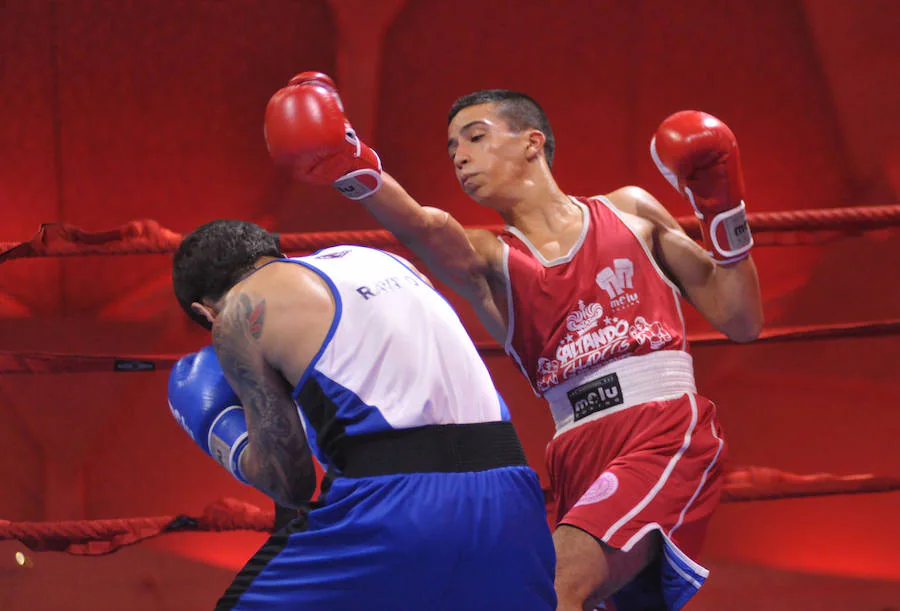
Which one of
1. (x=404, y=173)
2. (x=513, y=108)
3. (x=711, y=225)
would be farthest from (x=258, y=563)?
(x=404, y=173)

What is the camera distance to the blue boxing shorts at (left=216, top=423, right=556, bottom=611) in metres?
1.22

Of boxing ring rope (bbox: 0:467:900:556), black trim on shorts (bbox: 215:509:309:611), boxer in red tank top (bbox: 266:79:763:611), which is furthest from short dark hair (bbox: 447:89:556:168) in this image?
black trim on shorts (bbox: 215:509:309:611)

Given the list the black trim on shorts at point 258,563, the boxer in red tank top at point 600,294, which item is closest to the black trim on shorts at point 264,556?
the black trim on shorts at point 258,563

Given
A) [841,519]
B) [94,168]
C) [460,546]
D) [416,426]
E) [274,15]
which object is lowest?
[841,519]

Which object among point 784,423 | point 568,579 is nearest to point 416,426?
point 568,579

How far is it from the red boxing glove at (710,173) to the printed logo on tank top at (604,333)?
193mm

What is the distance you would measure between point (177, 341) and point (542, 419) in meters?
1.41

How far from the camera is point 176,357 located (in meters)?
2.48

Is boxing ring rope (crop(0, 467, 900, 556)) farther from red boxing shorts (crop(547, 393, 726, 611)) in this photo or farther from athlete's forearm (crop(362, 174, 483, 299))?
athlete's forearm (crop(362, 174, 483, 299))

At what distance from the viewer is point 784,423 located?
11.4 ft

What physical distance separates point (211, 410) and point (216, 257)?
0.83 ft

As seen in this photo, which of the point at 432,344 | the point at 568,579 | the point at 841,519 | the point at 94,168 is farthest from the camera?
the point at 94,168

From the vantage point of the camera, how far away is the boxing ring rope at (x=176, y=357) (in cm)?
226

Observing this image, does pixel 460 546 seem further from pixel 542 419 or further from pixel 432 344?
pixel 542 419
